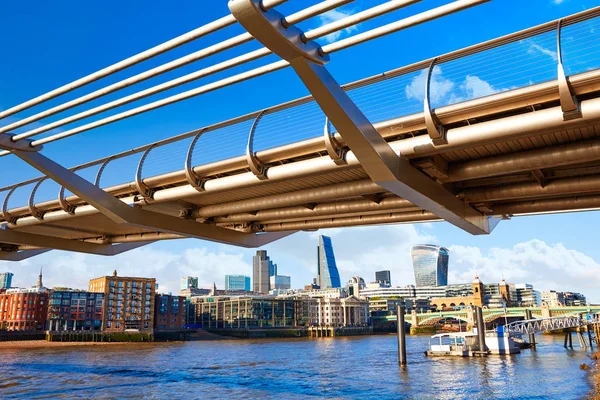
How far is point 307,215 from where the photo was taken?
19.8 m

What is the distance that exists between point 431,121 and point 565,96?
2614mm

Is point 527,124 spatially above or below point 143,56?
below

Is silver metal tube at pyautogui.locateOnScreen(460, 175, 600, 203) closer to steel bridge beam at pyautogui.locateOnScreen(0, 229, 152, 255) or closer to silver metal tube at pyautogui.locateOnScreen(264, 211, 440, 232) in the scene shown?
silver metal tube at pyautogui.locateOnScreen(264, 211, 440, 232)

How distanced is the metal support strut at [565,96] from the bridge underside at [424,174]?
13 cm

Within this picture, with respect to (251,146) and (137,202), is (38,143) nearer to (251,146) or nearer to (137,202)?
(137,202)

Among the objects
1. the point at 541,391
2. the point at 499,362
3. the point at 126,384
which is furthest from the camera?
the point at 499,362

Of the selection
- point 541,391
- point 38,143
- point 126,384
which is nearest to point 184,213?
point 38,143

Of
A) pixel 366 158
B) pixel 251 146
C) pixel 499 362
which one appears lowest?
pixel 499 362

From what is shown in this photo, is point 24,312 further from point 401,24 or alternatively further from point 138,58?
point 401,24

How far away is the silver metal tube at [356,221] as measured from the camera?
766 inches

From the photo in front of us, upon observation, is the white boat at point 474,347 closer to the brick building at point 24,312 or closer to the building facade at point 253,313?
the brick building at point 24,312

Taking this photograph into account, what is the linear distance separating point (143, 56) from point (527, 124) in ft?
24.5

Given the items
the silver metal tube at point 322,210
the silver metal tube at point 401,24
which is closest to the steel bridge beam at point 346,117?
the silver metal tube at point 401,24

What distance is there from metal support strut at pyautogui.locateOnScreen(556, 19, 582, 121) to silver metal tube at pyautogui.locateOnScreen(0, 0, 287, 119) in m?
5.24
